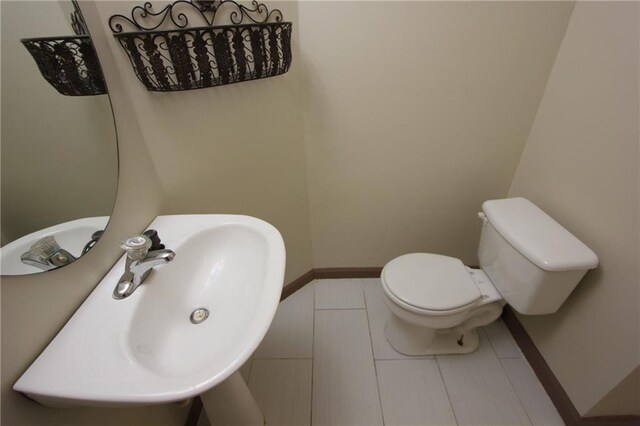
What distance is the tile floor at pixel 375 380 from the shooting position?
1188 mm

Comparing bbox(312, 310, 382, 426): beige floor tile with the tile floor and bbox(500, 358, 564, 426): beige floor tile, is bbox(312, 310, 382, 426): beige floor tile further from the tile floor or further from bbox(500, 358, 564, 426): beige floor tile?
bbox(500, 358, 564, 426): beige floor tile

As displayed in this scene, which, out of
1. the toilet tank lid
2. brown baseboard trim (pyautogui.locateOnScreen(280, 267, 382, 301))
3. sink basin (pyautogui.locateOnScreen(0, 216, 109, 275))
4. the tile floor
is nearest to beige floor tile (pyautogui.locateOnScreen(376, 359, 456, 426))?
the tile floor

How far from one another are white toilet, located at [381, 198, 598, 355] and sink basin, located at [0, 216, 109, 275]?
1043 millimetres

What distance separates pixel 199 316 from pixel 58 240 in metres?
0.37

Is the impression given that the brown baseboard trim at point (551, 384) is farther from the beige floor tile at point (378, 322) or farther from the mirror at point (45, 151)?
the mirror at point (45, 151)

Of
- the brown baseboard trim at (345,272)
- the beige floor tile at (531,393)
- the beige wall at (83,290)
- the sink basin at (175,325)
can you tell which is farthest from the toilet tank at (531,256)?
the beige wall at (83,290)

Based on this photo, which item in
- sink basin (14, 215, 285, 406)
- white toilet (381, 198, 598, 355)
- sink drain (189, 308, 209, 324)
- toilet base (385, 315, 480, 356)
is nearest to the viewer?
sink basin (14, 215, 285, 406)

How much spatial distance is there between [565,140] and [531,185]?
9.9 inches

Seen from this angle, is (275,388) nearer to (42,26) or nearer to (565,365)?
(565,365)

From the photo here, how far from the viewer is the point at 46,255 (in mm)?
597

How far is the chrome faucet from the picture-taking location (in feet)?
2.23

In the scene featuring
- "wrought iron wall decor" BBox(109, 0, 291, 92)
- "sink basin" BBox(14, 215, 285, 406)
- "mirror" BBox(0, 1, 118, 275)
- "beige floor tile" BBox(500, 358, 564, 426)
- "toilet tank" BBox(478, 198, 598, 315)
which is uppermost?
"wrought iron wall decor" BBox(109, 0, 291, 92)

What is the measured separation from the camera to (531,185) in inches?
51.9

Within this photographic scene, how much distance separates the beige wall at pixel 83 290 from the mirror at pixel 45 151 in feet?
0.14
